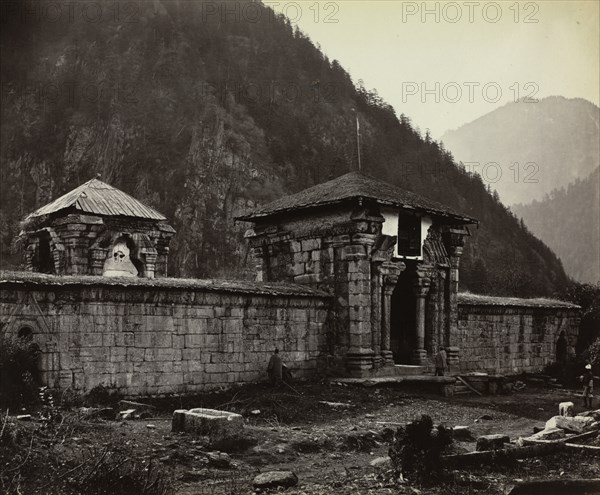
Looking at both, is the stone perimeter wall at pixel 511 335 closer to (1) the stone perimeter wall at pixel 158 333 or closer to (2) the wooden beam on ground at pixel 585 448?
(1) the stone perimeter wall at pixel 158 333

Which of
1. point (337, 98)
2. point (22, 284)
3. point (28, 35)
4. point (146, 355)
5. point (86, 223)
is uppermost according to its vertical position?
point (28, 35)

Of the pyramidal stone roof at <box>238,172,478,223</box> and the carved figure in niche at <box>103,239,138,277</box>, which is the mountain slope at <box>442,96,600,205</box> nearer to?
the carved figure in niche at <box>103,239,138,277</box>

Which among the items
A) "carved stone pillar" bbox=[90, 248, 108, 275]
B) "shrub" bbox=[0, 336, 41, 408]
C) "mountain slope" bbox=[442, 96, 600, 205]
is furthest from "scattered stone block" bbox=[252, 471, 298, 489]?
"mountain slope" bbox=[442, 96, 600, 205]

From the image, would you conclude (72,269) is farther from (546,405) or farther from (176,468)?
(176,468)

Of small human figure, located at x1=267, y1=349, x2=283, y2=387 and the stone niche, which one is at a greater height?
the stone niche

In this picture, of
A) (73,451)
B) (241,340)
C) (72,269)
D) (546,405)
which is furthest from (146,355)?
(72,269)

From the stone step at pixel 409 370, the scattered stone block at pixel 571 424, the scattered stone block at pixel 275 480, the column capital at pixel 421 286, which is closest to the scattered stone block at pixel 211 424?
the scattered stone block at pixel 275 480

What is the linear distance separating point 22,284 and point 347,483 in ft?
24.8

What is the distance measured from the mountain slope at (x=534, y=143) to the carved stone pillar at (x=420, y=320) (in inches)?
2133

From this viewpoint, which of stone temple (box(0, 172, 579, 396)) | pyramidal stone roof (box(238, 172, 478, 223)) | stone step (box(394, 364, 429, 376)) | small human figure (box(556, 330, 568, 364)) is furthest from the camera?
small human figure (box(556, 330, 568, 364))

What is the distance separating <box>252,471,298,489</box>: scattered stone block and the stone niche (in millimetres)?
18961

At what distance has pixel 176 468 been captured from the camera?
31.1 feet

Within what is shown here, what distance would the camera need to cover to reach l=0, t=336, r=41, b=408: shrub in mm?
12875

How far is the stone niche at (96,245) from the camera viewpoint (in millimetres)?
26625
